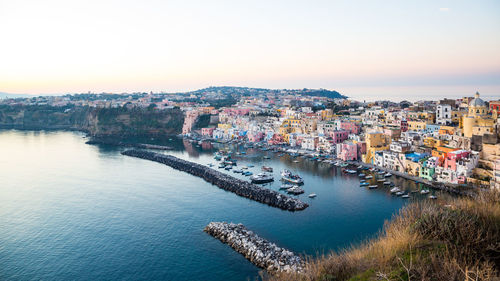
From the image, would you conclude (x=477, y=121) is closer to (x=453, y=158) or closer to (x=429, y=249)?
(x=453, y=158)

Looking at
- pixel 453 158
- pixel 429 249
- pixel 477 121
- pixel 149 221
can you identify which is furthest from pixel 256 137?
pixel 429 249

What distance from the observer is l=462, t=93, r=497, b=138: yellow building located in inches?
557

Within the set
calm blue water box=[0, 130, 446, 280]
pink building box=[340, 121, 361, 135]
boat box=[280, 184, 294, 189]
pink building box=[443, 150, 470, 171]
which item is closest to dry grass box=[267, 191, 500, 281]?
calm blue water box=[0, 130, 446, 280]

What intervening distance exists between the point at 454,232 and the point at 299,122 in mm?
22057

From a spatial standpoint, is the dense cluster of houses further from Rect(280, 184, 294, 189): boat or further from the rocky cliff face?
the rocky cliff face

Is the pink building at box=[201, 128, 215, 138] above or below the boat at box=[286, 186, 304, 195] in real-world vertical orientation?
above

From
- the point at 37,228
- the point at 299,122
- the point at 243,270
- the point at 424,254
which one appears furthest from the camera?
the point at 299,122

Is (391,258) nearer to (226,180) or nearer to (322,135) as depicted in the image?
(226,180)

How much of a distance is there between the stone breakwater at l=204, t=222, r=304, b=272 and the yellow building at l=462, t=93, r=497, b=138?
1134 cm

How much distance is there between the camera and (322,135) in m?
21.1

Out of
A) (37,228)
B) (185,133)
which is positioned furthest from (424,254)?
(185,133)

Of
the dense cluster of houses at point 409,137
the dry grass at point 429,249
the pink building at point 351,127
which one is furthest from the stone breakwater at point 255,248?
the pink building at point 351,127

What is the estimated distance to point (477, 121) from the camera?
590 inches

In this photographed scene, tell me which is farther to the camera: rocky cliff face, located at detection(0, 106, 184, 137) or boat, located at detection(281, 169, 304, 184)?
rocky cliff face, located at detection(0, 106, 184, 137)
